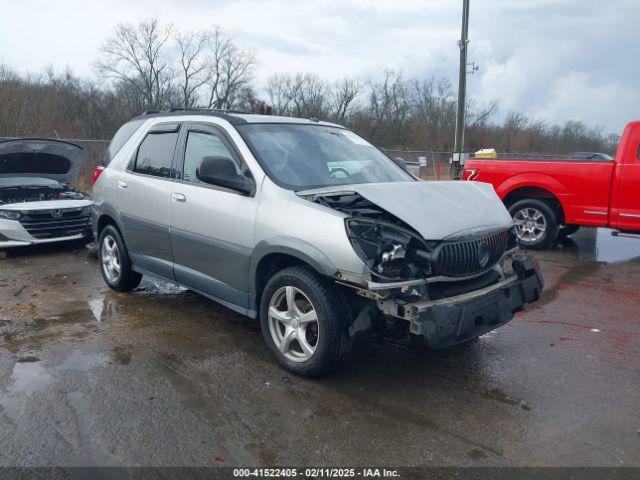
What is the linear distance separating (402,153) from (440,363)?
25006mm

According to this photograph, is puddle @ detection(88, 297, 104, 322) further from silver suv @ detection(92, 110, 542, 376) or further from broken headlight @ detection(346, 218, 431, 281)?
broken headlight @ detection(346, 218, 431, 281)

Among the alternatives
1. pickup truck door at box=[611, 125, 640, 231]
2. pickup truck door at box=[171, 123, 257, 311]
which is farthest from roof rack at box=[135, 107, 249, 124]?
pickup truck door at box=[611, 125, 640, 231]

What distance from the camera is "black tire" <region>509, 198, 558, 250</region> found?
8883 millimetres

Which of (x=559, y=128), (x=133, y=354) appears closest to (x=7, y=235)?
(x=133, y=354)

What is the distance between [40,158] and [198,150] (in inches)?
216

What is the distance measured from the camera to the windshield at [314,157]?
172 inches

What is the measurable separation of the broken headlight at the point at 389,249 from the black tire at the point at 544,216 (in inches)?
235

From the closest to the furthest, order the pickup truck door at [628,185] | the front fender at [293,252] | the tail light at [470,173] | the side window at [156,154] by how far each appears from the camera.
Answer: the front fender at [293,252]
the side window at [156,154]
the pickup truck door at [628,185]
the tail light at [470,173]

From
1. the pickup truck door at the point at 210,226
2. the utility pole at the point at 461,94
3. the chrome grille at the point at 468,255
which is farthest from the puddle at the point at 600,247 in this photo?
the utility pole at the point at 461,94

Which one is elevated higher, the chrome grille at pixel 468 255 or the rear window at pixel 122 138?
the rear window at pixel 122 138

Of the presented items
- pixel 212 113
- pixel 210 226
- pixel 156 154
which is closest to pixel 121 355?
pixel 210 226

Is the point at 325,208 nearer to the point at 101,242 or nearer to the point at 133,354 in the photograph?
the point at 133,354

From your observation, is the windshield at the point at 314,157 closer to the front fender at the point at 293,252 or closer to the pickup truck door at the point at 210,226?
the pickup truck door at the point at 210,226

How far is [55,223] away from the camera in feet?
27.6
